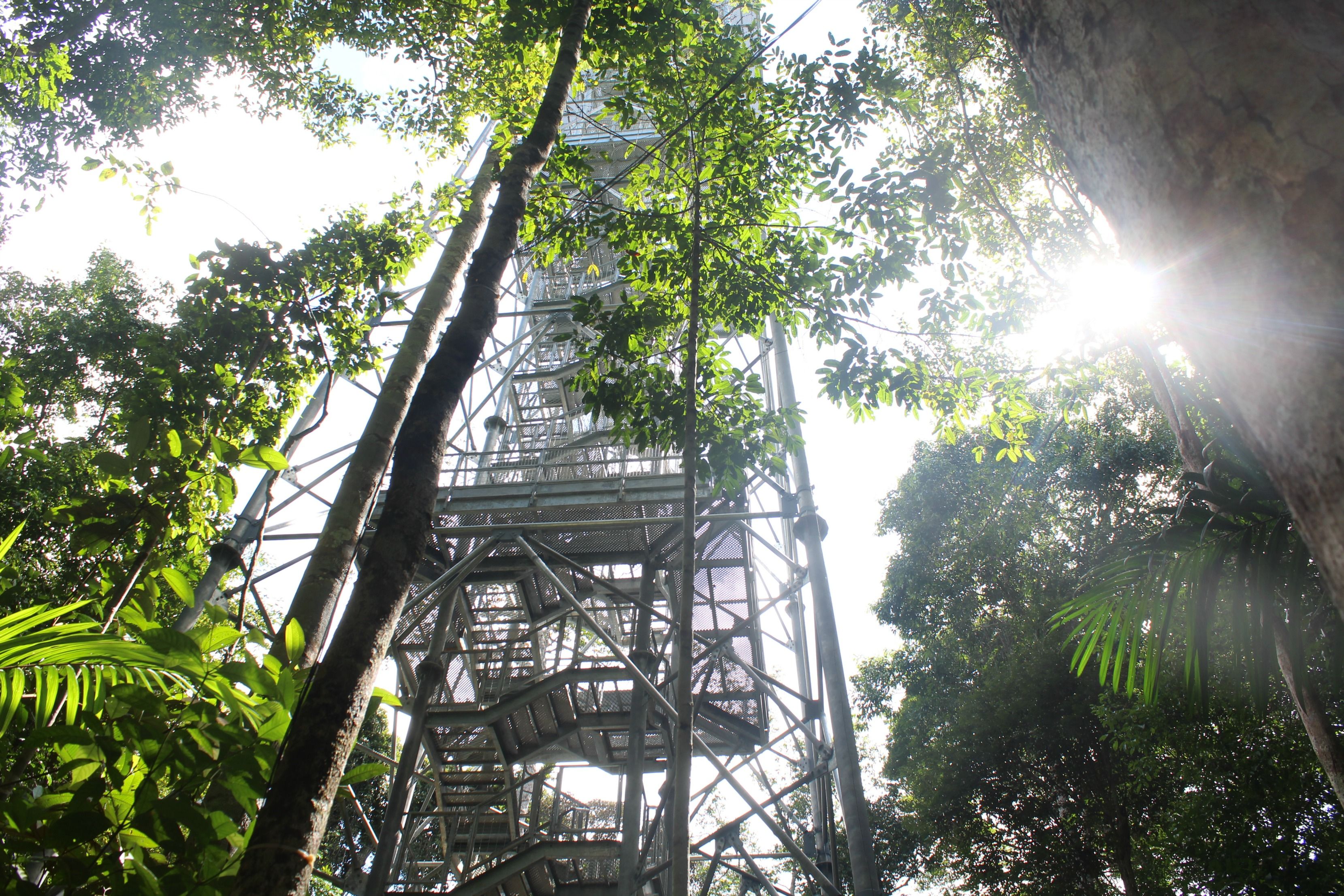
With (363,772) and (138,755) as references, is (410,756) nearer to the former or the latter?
(138,755)

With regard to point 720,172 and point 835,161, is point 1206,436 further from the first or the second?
point 720,172

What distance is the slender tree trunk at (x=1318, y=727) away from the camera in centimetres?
394

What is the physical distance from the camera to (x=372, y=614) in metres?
2.14

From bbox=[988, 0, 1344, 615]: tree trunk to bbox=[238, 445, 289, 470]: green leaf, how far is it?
8.85 ft

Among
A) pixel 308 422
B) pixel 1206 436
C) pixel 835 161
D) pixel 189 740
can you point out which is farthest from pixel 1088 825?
pixel 189 740

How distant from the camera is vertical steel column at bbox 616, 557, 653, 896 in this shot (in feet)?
24.7

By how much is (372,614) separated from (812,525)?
482 cm

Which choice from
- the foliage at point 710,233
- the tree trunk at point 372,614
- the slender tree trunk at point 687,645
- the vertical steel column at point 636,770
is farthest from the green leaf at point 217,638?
the vertical steel column at point 636,770

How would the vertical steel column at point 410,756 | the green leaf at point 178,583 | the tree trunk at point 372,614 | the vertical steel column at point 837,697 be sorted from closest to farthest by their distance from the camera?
the tree trunk at point 372,614 < the green leaf at point 178,583 < the vertical steel column at point 837,697 < the vertical steel column at point 410,756

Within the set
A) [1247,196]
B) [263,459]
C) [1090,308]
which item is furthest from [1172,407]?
[263,459]

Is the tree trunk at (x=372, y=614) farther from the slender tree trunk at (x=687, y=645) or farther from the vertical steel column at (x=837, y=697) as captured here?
the vertical steel column at (x=837, y=697)

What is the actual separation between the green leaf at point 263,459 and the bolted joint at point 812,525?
470 centimetres

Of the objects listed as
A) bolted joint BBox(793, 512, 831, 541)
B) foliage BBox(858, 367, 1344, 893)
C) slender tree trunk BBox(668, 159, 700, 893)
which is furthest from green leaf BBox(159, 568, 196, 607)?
foliage BBox(858, 367, 1344, 893)

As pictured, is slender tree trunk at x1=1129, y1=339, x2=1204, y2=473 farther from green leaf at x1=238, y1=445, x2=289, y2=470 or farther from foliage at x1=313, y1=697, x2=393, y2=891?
green leaf at x1=238, y1=445, x2=289, y2=470
